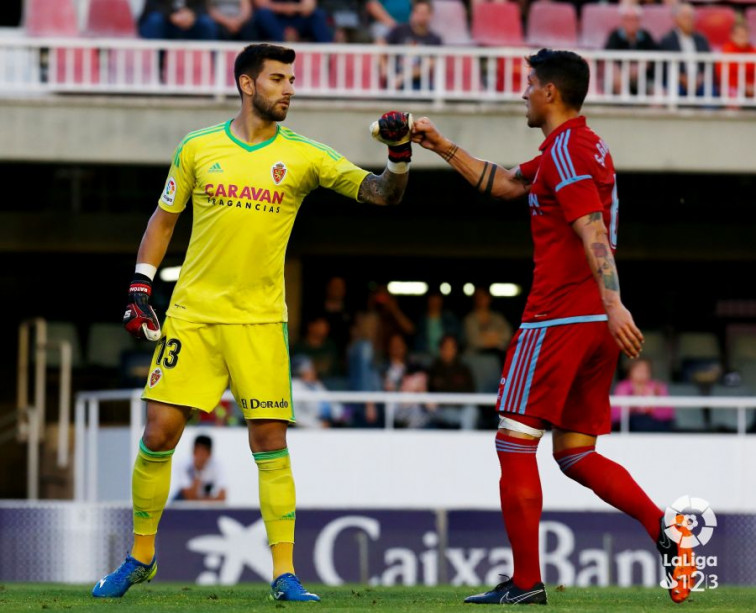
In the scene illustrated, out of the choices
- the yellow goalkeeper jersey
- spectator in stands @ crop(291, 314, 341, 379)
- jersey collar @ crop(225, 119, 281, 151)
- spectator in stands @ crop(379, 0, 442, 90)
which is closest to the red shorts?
the yellow goalkeeper jersey

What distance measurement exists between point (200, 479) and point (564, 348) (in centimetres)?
664

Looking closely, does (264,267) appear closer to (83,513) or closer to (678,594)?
(678,594)

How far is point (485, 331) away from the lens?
15.3 metres

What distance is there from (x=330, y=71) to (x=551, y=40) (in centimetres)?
230

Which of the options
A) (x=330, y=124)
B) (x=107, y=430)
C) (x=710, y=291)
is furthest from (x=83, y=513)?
(x=710, y=291)

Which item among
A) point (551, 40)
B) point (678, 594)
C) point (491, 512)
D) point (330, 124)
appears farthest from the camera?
point (551, 40)

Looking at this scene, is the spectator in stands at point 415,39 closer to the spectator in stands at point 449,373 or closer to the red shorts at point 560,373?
the spectator in stands at point 449,373

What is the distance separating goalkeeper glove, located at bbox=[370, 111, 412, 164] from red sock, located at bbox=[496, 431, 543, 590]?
1214 mm

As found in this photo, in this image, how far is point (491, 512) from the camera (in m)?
12.0

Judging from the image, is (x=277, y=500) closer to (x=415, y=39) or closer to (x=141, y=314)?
(x=141, y=314)

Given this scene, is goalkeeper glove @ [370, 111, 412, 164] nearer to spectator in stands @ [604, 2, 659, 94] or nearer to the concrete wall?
the concrete wall

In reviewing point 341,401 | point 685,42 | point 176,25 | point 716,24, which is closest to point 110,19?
point 176,25

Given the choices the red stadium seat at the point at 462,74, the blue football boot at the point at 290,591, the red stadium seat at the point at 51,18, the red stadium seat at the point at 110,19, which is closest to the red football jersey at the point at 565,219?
the blue football boot at the point at 290,591

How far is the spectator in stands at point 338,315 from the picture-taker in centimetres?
1566
